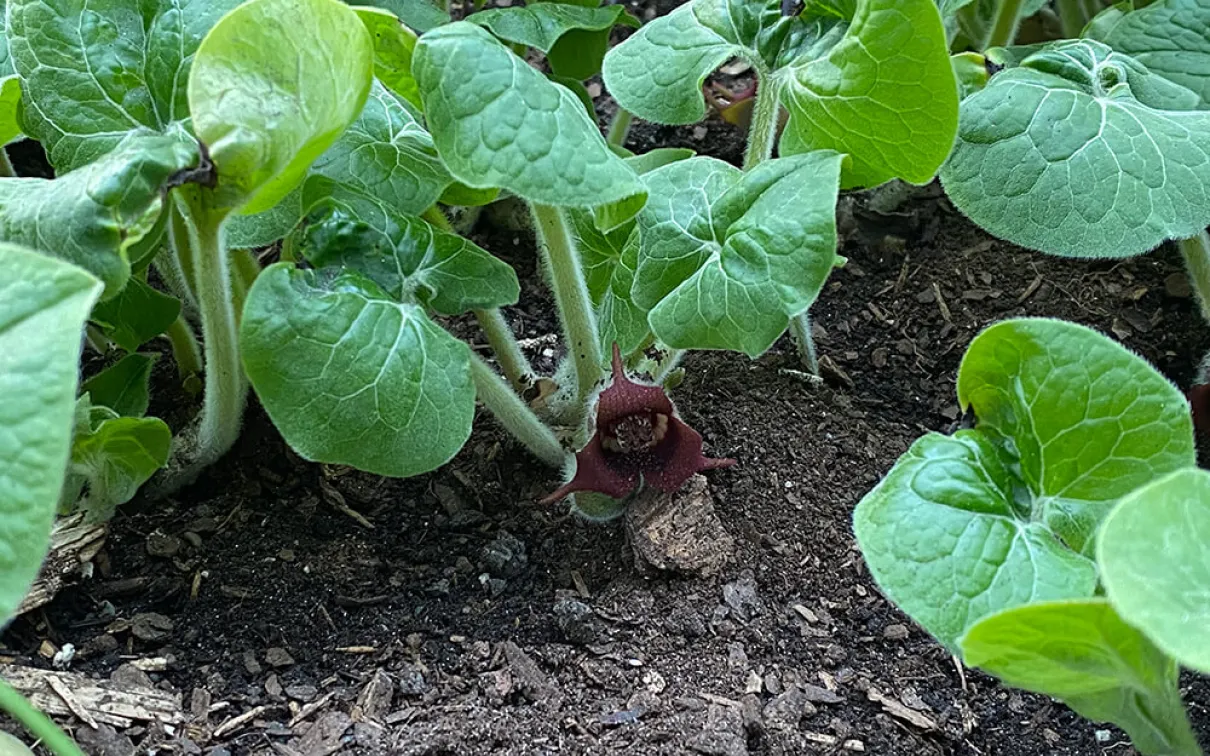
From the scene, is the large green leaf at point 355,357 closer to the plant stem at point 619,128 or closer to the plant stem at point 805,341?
the plant stem at point 805,341

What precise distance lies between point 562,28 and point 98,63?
55 centimetres

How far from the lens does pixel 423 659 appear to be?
41.0 inches

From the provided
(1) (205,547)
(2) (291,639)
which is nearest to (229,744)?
(2) (291,639)

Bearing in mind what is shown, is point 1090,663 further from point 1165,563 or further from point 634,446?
point 634,446

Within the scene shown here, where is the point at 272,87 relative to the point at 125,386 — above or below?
above

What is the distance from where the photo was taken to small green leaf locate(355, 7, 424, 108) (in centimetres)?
101

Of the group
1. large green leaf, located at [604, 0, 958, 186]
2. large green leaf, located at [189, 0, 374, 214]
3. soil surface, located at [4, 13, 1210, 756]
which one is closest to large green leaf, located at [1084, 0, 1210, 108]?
soil surface, located at [4, 13, 1210, 756]

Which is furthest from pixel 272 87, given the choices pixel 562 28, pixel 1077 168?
pixel 1077 168

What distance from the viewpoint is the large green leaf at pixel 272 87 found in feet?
2.58

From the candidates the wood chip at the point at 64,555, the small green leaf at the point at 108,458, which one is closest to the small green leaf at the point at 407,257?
the small green leaf at the point at 108,458

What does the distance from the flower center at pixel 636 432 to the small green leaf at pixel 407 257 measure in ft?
0.52

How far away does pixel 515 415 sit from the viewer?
3.73 feet

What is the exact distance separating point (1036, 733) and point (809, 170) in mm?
517

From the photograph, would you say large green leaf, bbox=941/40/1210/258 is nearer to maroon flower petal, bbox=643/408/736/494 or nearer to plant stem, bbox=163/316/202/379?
maroon flower petal, bbox=643/408/736/494
